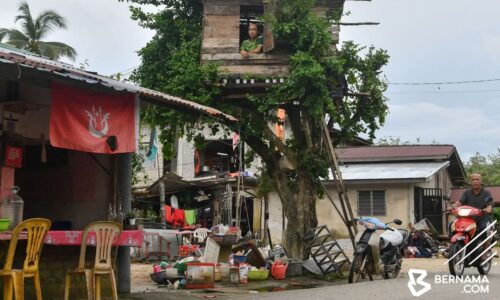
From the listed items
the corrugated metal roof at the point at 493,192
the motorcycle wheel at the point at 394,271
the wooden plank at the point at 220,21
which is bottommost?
the motorcycle wheel at the point at 394,271

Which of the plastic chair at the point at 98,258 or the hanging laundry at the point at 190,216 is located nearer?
the plastic chair at the point at 98,258

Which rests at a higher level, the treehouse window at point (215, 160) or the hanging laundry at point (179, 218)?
the treehouse window at point (215, 160)

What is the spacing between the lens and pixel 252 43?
1555cm

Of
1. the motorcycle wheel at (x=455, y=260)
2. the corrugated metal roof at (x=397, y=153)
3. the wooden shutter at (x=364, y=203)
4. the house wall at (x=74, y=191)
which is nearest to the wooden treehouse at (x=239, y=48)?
the house wall at (x=74, y=191)

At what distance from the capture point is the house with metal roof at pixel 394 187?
85.3 feet

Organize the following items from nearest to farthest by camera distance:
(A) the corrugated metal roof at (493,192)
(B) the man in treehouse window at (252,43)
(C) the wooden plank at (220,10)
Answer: (B) the man in treehouse window at (252,43) < (C) the wooden plank at (220,10) < (A) the corrugated metal roof at (493,192)

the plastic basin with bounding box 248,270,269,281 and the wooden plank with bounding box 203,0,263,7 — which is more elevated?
the wooden plank with bounding box 203,0,263,7

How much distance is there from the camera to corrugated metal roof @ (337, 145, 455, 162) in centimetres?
2822

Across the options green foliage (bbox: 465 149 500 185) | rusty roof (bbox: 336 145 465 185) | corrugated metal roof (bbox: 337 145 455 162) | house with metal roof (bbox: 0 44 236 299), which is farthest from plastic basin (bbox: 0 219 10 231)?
green foliage (bbox: 465 149 500 185)

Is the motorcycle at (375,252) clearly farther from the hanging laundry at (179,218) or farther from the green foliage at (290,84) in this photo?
the hanging laundry at (179,218)

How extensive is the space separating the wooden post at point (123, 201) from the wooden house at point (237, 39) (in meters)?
4.85

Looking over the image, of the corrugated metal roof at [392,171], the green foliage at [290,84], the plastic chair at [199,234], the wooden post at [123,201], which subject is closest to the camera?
the wooden post at [123,201]

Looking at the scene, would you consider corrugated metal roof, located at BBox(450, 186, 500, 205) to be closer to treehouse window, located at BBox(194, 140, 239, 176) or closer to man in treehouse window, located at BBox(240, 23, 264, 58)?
treehouse window, located at BBox(194, 140, 239, 176)

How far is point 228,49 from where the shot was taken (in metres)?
15.6
